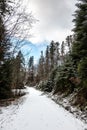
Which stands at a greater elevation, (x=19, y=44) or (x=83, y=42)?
(x=83, y=42)

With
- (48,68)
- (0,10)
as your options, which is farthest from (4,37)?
(48,68)

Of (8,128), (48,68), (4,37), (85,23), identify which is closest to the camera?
(4,37)

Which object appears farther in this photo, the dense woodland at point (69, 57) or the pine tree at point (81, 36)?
the pine tree at point (81, 36)

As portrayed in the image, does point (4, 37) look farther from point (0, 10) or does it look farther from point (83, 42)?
point (83, 42)

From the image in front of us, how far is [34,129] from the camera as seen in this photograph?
9.02m

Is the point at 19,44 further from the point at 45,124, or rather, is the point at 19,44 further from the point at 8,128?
the point at 45,124

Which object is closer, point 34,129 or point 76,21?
point 34,129

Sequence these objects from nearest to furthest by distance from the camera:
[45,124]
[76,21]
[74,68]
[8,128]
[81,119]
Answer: [8,128]
[45,124]
[81,119]
[76,21]
[74,68]

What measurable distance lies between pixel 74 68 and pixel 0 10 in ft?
52.8

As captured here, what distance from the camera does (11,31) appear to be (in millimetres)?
5160

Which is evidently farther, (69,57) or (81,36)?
(69,57)

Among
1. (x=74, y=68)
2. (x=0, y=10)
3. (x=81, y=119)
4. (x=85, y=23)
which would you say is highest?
(x=85, y=23)

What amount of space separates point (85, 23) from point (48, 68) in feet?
195

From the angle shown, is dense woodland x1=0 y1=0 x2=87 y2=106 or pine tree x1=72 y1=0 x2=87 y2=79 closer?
dense woodland x1=0 y1=0 x2=87 y2=106
